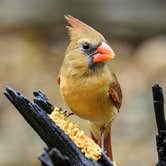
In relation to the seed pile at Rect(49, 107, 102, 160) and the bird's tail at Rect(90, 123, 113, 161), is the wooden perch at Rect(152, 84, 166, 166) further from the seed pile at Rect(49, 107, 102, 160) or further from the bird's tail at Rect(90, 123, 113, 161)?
the bird's tail at Rect(90, 123, 113, 161)

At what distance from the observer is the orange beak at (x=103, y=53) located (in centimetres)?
172

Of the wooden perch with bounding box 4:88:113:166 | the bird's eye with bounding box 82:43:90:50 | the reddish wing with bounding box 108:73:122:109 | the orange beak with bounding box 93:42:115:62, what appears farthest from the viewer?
the reddish wing with bounding box 108:73:122:109

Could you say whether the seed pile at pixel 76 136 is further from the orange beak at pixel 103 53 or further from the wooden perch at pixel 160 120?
the orange beak at pixel 103 53

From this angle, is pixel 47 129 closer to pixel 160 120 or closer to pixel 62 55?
pixel 160 120

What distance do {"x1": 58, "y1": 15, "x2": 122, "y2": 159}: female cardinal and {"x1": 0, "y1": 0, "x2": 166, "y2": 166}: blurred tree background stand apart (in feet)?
7.25

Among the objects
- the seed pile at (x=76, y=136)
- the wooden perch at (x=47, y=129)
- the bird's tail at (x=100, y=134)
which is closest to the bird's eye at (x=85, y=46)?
the bird's tail at (x=100, y=134)

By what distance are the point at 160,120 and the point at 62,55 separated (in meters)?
3.80

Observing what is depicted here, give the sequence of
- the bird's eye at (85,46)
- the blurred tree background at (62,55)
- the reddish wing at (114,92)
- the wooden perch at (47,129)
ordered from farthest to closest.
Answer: the blurred tree background at (62,55)
the reddish wing at (114,92)
the bird's eye at (85,46)
the wooden perch at (47,129)

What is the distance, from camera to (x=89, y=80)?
1.84m

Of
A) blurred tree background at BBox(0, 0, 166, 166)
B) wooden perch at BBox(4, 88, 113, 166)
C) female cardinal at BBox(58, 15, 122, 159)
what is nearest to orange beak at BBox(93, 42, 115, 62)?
female cardinal at BBox(58, 15, 122, 159)

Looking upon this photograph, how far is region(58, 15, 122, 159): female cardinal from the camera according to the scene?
5.87ft

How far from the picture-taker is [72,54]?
1.90 m

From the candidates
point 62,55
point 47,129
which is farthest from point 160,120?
point 62,55

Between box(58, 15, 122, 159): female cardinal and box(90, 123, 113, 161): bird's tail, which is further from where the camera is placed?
box(90, 123, 113, 161): bird's tail
